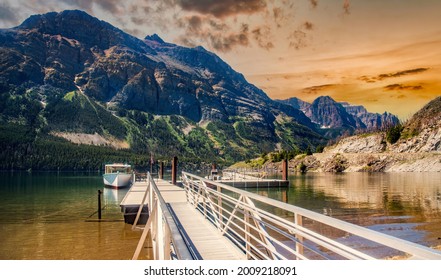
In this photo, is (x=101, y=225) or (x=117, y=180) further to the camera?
(x=117, y=180)

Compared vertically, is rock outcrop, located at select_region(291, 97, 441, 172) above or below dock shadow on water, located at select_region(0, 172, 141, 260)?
above

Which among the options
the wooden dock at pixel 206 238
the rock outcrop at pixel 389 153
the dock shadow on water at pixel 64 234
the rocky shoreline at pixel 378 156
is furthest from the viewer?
the rocky shoreline at pixel 378 156

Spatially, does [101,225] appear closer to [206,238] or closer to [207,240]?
[206,238]

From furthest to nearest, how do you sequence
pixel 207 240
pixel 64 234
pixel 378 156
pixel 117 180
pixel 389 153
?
pixel 378 156
pixel 389 153
pixel 117 180
pixel 64 234
pixel 207 240

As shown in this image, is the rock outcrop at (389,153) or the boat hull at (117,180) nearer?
the boat hull at (117,180)

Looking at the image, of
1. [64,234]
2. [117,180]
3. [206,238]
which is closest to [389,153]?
[117,180]

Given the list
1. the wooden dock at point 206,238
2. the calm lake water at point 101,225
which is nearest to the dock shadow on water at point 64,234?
the calm lake water at point 101,225

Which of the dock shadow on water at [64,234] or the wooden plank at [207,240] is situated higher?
the wooden plank at [207,240]

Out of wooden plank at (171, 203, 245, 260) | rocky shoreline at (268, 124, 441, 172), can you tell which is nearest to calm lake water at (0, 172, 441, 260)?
wooden plank at (171, 203, 245, 260)

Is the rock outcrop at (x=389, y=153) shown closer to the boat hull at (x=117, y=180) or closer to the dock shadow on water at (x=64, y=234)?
the boat hull at (x=117, y=180)

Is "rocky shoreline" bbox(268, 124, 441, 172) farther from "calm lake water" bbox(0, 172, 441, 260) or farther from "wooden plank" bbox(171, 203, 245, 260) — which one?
"wooden plank" bbox(171, 203, 245, 260)

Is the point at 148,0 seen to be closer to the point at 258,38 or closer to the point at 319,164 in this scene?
the point at 258,38

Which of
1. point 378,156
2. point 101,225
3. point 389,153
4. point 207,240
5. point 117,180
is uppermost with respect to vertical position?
point 389,153

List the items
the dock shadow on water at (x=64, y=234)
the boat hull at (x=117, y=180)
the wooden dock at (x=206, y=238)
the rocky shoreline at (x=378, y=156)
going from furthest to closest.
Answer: the rocky shoreline at (x=378, y=156)
the boat hull at (x=117, y=180)
the dock shadow on water at (x=64, y=234)
the wooden dock at (x=206, y=238)
